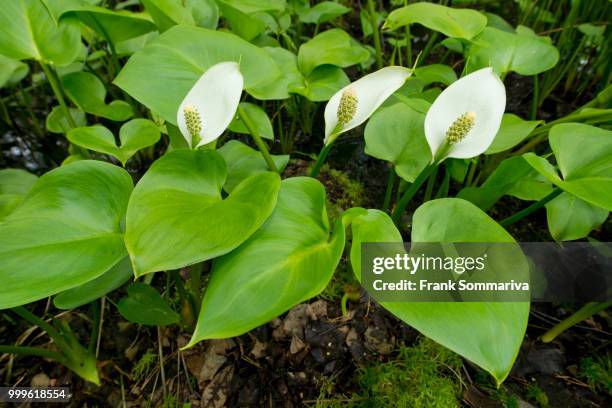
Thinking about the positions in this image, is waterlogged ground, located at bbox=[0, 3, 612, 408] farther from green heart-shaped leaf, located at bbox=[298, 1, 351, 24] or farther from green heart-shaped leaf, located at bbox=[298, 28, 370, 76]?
green heart-shaped leaf, located at bbox=[298, 1, 351, 24]

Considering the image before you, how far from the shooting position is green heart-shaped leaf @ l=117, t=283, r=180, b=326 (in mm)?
688

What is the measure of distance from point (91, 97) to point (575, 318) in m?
1.18

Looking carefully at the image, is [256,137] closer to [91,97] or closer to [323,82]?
[323,82]

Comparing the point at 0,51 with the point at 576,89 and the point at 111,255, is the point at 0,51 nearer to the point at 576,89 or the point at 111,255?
the point at 111,255

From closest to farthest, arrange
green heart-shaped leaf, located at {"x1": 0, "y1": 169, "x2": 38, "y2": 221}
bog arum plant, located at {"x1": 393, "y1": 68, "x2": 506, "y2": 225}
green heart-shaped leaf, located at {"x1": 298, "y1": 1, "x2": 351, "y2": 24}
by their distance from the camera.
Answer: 1. bog arum plant, located at {"x1": 393, "y1": 68, "x2": 506, "y2": 225}
2. green heart-shaped leaf, located at {"x1": 0, "y1": 169, "x2": 38, "y2": 221}
3. green heart-shaped leaf, located at {"x1": 298, "y1": 1, "x2": 351, "y2": 24}

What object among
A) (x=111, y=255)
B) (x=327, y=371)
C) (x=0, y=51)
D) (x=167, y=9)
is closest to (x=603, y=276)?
(x=327, y=371)

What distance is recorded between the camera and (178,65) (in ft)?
2.41

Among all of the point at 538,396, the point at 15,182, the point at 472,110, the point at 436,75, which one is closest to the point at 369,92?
the point at 472,110

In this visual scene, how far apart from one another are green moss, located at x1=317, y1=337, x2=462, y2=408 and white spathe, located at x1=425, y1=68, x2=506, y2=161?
1.40ft

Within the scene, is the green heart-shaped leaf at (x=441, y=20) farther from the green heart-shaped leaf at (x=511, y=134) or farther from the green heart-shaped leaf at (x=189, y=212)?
the green heart-shaped leaf at (x=189, y=212)

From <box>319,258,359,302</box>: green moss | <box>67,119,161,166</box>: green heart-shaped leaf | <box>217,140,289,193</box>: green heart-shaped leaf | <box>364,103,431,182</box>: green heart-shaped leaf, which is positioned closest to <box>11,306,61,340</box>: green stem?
<box>67,119,161,166</box>: green heart-shaped leaf

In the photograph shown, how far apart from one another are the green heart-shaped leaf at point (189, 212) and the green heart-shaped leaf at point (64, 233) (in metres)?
0.06

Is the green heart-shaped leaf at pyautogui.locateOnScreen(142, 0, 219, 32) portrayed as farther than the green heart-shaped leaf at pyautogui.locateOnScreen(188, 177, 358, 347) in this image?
Yes

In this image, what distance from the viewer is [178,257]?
0.50m
